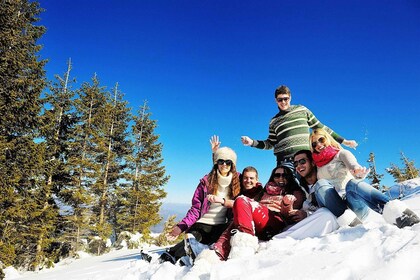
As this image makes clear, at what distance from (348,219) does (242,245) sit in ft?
3.86

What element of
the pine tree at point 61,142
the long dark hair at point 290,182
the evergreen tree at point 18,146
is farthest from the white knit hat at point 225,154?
the pine tree at point 61,142

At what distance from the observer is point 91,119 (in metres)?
19.5

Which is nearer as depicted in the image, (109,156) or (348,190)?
(348,190)

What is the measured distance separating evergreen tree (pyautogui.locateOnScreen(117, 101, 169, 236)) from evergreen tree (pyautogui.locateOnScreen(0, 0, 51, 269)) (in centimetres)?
712

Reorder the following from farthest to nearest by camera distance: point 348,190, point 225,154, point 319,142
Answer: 1. point 225,154
2. point 319,142
3. point 348,190

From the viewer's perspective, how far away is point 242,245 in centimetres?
292

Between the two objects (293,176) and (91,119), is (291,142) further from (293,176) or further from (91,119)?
(91,119)

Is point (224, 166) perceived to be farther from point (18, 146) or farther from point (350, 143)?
point (18, 146)

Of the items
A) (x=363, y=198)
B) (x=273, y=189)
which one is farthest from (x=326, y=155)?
(x=273, y=189)

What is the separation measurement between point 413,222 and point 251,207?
1.57 metres

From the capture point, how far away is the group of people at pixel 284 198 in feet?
9.79

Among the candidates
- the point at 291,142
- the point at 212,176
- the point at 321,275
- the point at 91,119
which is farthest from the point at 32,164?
the point at 321,275

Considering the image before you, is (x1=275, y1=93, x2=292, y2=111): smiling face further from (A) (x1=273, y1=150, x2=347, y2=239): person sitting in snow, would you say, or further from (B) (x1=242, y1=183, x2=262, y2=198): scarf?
(B) (x1=242, y1=183, x2=262, y2=198): scarf

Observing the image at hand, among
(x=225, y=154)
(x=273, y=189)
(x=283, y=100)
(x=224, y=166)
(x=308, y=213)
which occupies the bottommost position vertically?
(x=308, y=213)
